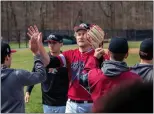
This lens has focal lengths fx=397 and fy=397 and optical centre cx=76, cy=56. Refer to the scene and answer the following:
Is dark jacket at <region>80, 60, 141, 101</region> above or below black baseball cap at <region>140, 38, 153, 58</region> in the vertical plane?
below

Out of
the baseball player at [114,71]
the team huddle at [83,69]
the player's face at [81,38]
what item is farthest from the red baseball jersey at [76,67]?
the baseball player at [114,71]

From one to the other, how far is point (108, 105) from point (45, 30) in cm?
4834

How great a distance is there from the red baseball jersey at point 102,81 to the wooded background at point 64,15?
4508cm

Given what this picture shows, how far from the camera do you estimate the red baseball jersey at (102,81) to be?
3.87 m

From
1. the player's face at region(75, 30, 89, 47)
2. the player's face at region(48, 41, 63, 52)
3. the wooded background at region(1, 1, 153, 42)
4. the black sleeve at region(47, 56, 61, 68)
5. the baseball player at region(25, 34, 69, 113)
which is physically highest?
the wooded background at region(1, 1, 153, 42)

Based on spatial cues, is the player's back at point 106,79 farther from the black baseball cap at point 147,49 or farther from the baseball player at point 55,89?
the baseball player at point 55,89

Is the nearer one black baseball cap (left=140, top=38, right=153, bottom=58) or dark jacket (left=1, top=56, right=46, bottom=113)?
dark jacket (left=1, top=56, right=46, bottom=113)

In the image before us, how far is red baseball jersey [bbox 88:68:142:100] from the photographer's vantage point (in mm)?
3870

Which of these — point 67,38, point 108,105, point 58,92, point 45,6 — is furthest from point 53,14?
point 108,105

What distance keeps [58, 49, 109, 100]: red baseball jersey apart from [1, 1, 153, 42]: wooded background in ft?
144

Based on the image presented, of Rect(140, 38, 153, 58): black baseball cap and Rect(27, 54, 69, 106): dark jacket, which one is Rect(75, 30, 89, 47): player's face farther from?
Rect(140, 38, 153, 58): black baseball cap

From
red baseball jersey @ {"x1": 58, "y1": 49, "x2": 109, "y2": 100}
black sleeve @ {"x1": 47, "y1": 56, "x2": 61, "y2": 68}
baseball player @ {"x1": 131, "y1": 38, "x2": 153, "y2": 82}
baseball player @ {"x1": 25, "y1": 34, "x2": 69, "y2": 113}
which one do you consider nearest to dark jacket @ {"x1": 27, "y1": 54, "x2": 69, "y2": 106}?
baseball player @ {"x1": 25, "y1": 34, "x2": 69, "y2": 113}

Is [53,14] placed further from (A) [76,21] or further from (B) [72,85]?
(B) [72,85]

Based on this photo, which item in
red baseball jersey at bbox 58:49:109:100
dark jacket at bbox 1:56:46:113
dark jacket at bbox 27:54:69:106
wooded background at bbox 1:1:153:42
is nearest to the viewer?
dark jacket at bbox 1:56:46:113
